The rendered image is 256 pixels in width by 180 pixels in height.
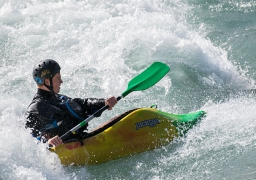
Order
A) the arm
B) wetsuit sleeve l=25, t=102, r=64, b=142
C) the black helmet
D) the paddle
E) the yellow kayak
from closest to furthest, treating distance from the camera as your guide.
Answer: wetsuit sleeve l=25, t=102, r=64, b=142 → the black helmet → the yellow kayak → the arm → the paddle

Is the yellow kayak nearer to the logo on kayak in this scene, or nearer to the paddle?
the logo on kayak

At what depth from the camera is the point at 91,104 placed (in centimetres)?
595

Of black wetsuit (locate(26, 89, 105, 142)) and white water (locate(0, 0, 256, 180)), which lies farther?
white water (locate(0, 0, 256, 180))

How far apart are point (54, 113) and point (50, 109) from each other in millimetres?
78

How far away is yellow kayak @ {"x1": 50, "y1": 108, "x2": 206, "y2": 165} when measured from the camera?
5.77 meters

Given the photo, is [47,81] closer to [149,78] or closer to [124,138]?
[124,138]

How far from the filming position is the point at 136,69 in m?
9.11

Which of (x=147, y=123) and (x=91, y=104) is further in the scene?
(x=147, y=123)

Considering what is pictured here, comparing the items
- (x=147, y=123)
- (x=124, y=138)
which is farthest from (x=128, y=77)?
(x=124, y=138)

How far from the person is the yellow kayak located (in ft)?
0.57

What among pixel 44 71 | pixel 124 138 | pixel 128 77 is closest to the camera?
pixel 44 71

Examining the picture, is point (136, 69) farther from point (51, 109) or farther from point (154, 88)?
point (51, 109)

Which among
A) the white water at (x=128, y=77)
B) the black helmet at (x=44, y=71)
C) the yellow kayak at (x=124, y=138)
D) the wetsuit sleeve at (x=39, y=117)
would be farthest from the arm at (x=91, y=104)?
the white water at (x=128, y=77)

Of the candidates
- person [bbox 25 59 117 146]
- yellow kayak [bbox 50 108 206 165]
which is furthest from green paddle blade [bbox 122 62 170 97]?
person [bbox 25 59 117 146]
